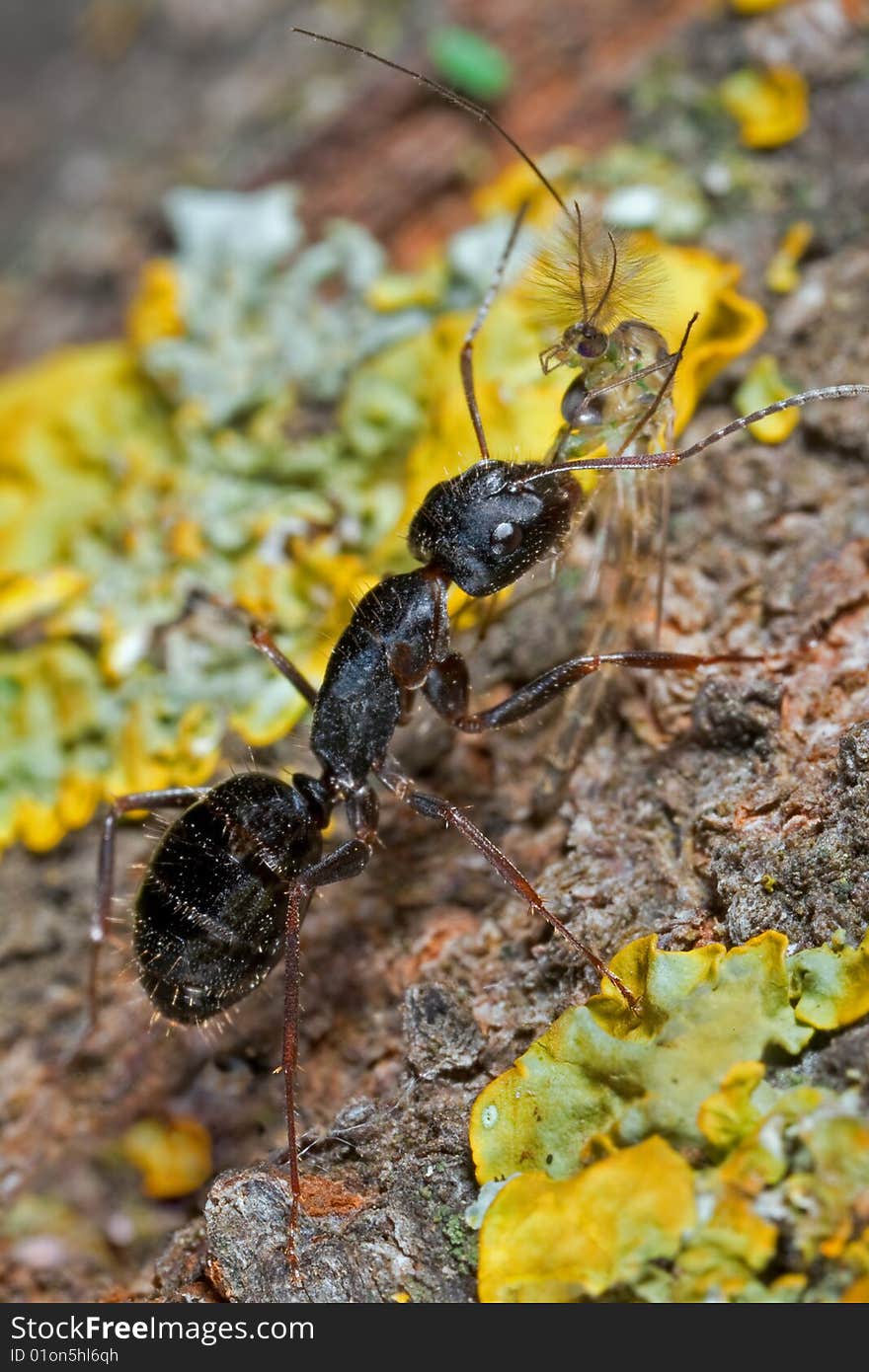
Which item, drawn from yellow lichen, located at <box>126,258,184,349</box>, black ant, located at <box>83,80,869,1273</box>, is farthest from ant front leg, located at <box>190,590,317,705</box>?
yellow lichen, located at <box>126,258,184,349</box>

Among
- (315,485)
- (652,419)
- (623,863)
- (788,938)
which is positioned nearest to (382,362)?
(315,485)

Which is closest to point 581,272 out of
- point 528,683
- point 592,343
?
point 592,343

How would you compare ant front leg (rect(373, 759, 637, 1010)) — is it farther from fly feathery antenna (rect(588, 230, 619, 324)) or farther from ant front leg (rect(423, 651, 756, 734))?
fly feathery antenna (rect(588, 230, 619, 324))

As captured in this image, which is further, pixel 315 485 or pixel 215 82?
pixel 215 82


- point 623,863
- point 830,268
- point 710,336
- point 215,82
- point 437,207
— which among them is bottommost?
point 623,863
